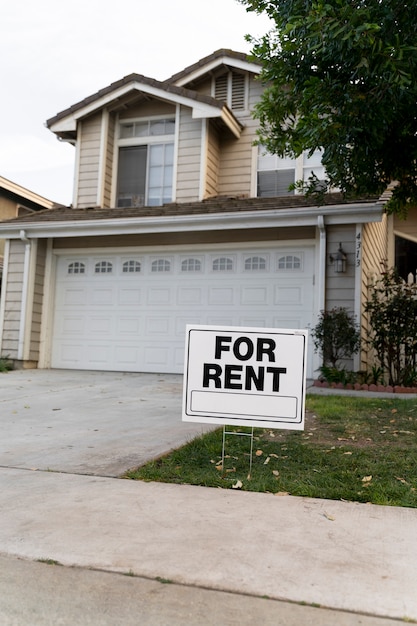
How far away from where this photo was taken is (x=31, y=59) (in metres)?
15.1

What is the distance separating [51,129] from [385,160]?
29.3 feet

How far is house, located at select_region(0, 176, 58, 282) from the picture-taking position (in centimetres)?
1691

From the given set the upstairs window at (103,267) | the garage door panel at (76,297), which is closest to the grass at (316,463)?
the upstairs window at (103,267)

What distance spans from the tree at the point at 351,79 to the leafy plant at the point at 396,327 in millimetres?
2001

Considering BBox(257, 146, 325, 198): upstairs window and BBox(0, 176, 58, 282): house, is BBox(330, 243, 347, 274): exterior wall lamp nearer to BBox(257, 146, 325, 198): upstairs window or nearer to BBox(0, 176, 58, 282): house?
BBox(257, 146, 325, 198): upstairs window

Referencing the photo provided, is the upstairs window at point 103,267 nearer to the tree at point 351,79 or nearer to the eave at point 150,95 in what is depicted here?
the eave at point 150,95

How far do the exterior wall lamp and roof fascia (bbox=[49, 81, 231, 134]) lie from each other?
4.17 metres

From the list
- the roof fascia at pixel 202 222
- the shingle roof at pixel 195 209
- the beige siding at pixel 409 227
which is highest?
the beige siding at pixel 409 227

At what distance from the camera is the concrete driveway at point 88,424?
4.21 meters

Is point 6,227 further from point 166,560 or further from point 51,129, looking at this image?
point 166,560

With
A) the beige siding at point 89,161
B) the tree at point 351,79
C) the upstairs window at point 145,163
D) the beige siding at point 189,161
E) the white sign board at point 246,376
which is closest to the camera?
the white sign board at point 246,376

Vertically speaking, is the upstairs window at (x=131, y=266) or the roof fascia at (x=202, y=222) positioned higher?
the roof fascia at (x=202, y=222)

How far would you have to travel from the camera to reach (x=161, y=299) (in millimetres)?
10883

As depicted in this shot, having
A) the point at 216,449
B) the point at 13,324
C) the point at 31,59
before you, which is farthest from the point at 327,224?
the point at 31,59
